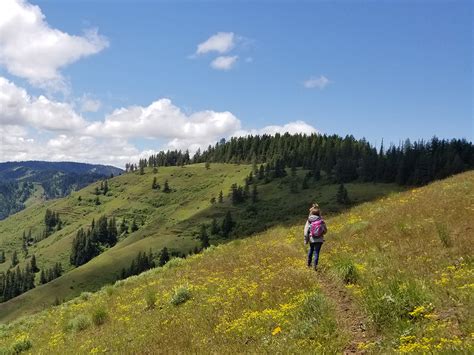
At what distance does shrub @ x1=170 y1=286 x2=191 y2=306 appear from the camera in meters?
15.0

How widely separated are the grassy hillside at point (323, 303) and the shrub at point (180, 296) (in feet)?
0.12

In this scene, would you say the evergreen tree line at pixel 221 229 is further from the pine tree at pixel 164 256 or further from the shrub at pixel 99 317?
the shrub at pixel 99 317

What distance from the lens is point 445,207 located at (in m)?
19.3

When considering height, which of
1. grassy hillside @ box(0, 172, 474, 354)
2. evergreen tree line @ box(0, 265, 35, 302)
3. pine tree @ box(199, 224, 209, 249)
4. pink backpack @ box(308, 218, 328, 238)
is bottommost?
evergreen tree line @ box(0, 265, 35, 302)

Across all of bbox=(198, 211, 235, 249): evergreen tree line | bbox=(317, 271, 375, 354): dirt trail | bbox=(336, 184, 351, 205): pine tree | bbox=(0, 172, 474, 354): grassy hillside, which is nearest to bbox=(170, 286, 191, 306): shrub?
bbox=(0, 172, 474, 354): grassy hillside

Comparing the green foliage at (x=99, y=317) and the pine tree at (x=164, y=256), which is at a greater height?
the green foliage at (x=99, y=317)

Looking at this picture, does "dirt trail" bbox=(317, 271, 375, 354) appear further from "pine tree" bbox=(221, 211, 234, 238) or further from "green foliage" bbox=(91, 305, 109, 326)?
"pine tree" bbox=(221, 211, 234, 238)

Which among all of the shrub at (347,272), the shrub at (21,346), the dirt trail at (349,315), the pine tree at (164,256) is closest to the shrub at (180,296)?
the dirt trail at (349,315)

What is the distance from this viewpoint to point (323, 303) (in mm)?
9977

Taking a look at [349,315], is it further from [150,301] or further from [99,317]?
[99,317]

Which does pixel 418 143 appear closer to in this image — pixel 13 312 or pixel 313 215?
pixel 13 312

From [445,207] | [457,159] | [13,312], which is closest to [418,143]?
[457,159]

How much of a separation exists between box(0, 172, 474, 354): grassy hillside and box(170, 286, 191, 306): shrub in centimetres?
4

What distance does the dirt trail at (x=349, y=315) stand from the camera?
27.3 feet
